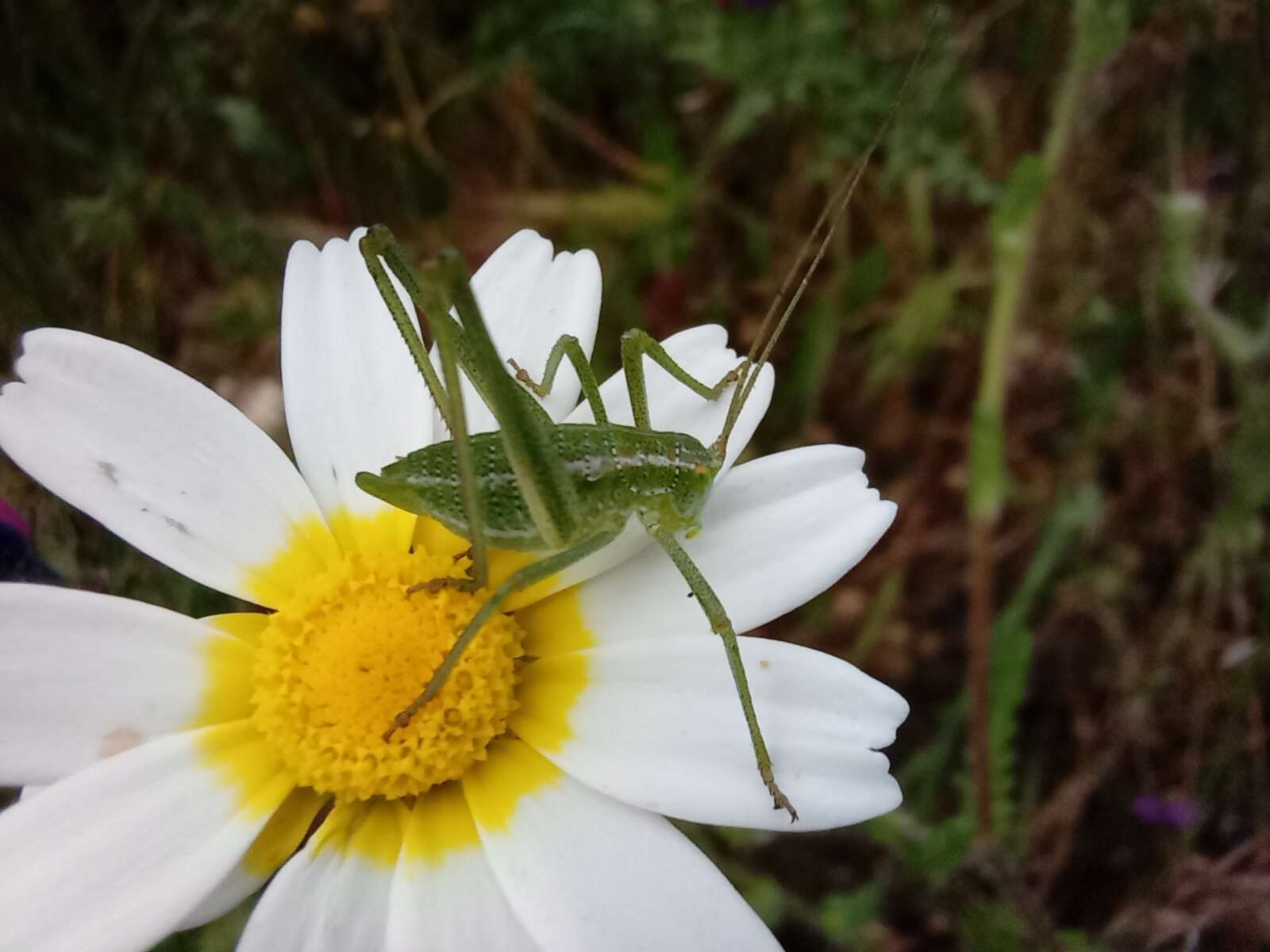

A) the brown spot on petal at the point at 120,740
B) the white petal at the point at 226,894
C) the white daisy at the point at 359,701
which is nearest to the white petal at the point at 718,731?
the white daisy at the point at 359,701

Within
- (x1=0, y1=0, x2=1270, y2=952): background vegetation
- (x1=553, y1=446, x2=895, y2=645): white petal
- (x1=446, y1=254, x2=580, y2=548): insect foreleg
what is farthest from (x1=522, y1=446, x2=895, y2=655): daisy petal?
(x1=0, y1=0, x2=1270, y2=952): background vegetation

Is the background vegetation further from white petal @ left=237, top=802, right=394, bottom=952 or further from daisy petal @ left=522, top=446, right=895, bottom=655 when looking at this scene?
white petal @ left=237, top=802, right=394, bottom=952

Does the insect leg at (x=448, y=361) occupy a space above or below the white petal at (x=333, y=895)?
above

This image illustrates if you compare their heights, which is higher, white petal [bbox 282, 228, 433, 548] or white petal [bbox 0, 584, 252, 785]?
white petal [bbox 282, 228, 433, 548]

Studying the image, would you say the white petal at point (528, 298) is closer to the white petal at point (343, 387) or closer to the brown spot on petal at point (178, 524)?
the white petal at point (343, 387)

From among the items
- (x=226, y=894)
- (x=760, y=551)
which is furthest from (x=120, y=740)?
(x=760, y=551)

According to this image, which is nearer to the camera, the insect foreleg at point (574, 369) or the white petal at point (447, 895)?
the white petal at point (447, 895)

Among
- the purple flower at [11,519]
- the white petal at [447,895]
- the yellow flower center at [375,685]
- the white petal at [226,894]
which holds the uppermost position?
the purple flower at [11,519]

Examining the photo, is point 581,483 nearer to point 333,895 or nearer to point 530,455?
point 530,455
